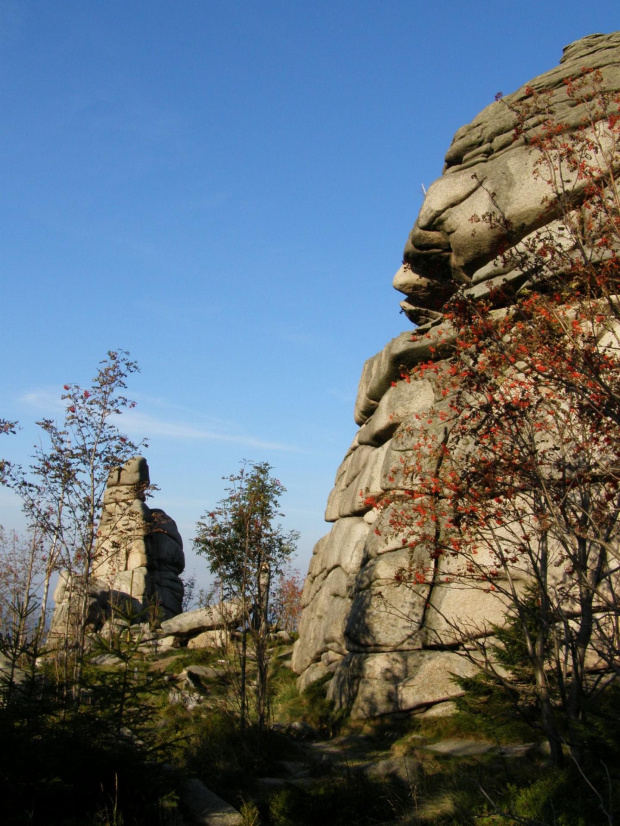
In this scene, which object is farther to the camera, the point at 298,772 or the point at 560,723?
the point at 298,772

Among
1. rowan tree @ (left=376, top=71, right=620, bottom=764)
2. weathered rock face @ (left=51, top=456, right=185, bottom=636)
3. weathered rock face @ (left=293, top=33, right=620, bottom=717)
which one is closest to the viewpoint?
rowan tree @ (left=376, top=71, right=620, bottom=764)

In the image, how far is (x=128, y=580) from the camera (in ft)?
106

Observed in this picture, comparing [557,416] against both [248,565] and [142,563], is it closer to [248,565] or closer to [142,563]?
[248,565]

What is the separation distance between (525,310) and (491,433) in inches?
65.9

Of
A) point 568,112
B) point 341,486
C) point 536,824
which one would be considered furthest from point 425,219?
point 536,824

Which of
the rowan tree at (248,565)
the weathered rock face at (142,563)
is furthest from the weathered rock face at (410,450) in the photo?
the weathered rock face at (142,563)

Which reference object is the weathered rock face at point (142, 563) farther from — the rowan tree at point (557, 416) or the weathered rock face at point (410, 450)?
the rowan tree at point (557, 416)

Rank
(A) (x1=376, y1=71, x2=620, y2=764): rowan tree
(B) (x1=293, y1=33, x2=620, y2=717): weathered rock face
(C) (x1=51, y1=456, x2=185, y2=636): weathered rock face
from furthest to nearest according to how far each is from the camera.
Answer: (C) (x1=51, y1=456, x2=185, y2=636): weathered rock face
(B) (x1=293, y1=33, x2=620, y2=717): weathered rock face
(A) (x1=376, y1=71, x2=620, y2=764): rowan tree

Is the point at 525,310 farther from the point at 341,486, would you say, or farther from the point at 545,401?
the point at 341,486

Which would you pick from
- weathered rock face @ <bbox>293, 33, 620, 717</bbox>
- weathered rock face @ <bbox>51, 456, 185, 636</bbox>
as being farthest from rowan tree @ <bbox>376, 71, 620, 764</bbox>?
weathered rock face @ <bbox>51, 456, 185, 636</bbox>

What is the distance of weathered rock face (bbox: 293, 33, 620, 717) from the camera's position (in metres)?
13.7

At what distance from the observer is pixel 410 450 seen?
16125mm

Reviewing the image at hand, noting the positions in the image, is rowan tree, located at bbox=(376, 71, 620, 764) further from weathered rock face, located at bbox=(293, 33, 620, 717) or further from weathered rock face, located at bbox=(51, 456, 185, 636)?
weathered rock face, located at bbox=(51, 456, 185, 636)

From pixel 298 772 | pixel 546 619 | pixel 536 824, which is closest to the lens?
pixel 536 824
